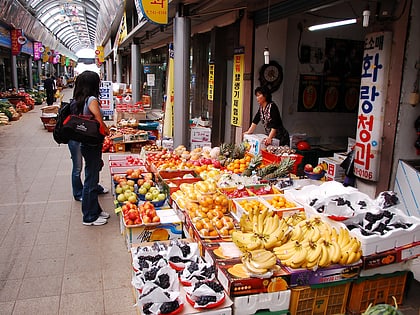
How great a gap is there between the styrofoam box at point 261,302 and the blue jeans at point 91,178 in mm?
2904

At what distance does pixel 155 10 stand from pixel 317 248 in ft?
17.9

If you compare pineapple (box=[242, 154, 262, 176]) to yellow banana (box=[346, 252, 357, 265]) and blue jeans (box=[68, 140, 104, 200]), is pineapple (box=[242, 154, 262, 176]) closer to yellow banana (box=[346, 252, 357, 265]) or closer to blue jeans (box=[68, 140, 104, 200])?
yellow banana (box=[346, 252, 357, 265])

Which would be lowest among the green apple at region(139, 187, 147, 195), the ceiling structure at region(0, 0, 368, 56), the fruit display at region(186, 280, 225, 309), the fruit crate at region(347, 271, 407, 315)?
the fruit crate at region(347, 271, 407, 315)

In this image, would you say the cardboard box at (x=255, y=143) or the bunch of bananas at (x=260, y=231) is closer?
the bunch of bananas at (x=260, y=231)

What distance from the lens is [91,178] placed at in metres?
4.99

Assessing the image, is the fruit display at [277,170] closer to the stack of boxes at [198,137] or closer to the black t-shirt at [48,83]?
the stack of boxes at [198,137]

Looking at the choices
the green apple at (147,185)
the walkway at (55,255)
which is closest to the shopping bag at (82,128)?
the green apple at (147,185)

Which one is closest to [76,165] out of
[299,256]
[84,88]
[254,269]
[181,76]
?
[84,88]

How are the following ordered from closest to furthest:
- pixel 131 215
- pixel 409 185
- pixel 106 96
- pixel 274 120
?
1. pixel 131 215
2. pixel 409 185
3. pixel 274 120
4. pixel 106 96

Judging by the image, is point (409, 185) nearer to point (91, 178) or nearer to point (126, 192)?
Result: point (126, 192)

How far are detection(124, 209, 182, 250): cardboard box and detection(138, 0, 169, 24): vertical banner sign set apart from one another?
4.14m

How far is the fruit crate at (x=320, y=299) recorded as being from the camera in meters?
3.00

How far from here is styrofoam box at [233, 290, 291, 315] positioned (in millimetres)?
2842

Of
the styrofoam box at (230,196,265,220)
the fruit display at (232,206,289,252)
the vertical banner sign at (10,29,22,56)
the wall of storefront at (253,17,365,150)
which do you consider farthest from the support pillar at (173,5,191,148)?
the vertical banner sign at (10,29,22,56)
